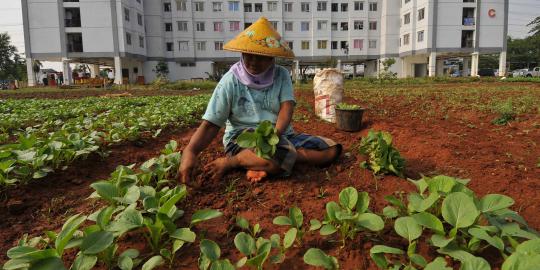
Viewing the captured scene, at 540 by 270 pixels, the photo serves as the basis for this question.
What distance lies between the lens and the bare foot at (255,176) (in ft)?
8.37

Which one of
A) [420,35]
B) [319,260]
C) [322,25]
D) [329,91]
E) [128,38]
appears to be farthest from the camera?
[322,25]

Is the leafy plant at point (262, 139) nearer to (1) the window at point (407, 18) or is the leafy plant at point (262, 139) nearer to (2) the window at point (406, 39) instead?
(2) the window at point (406, 39)

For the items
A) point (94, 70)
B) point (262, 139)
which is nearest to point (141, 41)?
point (94, 70)

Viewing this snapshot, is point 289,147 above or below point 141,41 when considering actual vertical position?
below

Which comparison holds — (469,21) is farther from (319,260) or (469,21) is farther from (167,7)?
(319,260)

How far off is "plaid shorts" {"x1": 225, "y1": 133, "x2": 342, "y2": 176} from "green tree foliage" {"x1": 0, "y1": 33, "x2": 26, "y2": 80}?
191 ft

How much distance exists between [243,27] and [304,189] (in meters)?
38.6

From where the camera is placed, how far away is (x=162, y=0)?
124 feet

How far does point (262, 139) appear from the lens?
2.26m

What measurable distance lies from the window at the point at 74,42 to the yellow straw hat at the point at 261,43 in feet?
109

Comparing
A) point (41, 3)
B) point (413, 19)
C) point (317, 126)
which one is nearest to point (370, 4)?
point (413, 19)

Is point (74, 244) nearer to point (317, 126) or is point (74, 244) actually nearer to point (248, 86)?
point (248, 86)

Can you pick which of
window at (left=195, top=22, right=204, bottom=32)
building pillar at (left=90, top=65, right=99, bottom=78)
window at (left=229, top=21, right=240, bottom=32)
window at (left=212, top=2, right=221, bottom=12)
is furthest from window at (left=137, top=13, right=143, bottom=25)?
window at (left=229, top=21, right=240, bottom=32)

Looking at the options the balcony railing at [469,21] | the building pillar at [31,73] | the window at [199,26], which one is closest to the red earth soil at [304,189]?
the building pillar at [31,73]
